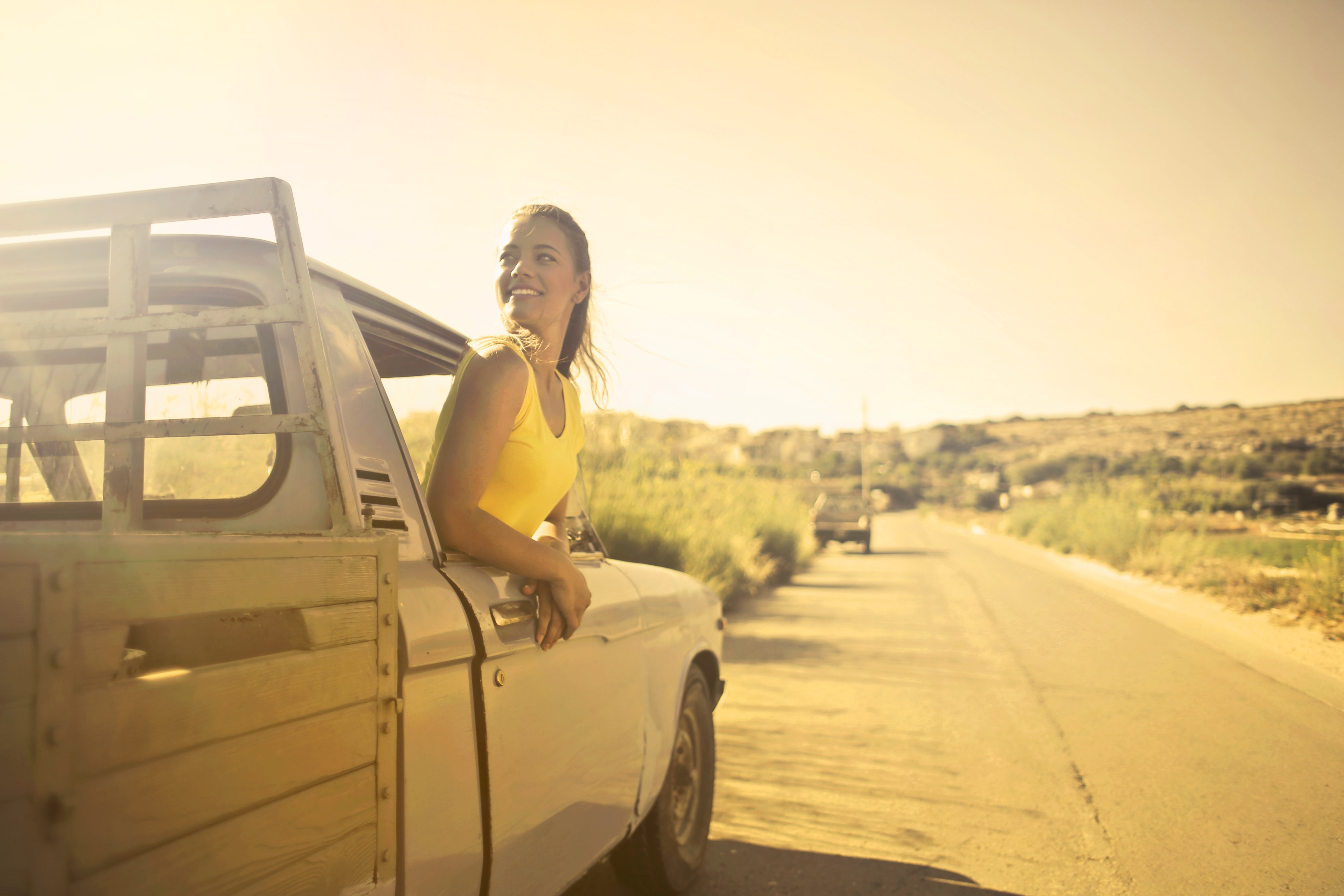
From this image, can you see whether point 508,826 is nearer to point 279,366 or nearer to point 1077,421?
point 279,366

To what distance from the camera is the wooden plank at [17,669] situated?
2.81ft

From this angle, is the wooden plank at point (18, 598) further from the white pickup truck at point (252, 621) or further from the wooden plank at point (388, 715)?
the wooden plank at point (388, 715)

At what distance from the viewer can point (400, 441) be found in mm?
1999

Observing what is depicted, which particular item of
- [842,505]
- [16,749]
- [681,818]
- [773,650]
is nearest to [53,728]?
[16,749]

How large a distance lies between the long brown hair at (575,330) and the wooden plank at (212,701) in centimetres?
111

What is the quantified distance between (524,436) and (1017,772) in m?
4.02

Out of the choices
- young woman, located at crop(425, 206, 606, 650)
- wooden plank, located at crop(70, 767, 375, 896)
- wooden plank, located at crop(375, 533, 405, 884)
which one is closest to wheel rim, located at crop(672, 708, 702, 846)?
young woman, located at crop(425, 206, 606, 650)

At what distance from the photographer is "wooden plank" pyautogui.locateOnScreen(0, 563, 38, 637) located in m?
0.86

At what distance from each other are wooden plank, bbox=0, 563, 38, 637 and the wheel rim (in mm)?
2559

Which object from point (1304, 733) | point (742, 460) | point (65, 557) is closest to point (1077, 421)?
point (742, 460)

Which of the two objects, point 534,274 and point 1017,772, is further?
point 1017,772

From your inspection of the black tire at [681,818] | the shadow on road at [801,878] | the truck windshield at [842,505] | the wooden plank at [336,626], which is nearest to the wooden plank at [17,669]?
the wooden plank at [336,626]

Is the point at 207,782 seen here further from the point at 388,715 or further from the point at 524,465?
the point at 524,465

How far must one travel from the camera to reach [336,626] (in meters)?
1.33
